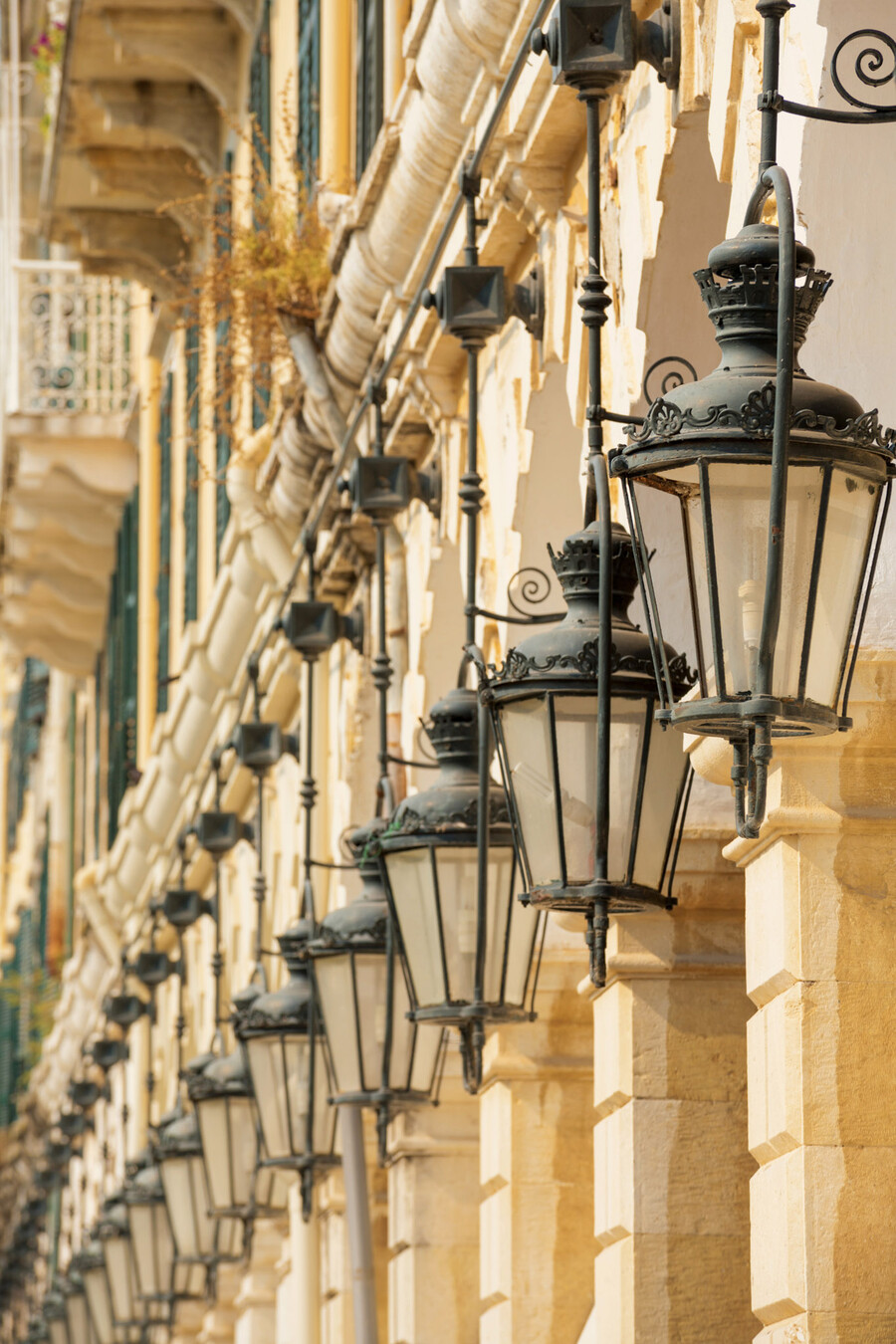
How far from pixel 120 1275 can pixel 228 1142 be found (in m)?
5.99

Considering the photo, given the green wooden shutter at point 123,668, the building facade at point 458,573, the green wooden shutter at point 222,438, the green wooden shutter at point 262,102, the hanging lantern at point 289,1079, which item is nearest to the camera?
the building facade at point 458,573

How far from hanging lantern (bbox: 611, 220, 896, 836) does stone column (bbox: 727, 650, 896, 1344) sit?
81 centimetres

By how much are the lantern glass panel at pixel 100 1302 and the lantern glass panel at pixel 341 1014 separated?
983cm

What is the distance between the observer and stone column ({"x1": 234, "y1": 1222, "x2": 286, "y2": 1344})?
1442cm

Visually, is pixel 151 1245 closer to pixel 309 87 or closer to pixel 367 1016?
pixel 309 87

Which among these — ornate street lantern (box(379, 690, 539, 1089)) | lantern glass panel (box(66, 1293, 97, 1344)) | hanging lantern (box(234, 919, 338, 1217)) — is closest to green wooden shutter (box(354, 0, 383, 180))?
hanging lantern (box(234, 919, 338, 1217))

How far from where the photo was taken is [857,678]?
5047mm

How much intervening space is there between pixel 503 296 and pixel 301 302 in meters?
3.67

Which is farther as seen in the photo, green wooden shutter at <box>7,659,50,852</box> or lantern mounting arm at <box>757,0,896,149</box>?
green wooden shutter at <box>7,659,50,852</box>

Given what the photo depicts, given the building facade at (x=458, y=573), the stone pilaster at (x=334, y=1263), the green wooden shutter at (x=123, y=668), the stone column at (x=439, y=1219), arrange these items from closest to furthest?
the building facade at (x=458, y=573) → the stone column at (x=439, y=1219) → the stone pilaster at (x=334, y=1263) → the green wooden shutter at (x=123, y=668)

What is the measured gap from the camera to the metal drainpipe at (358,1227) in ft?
29.0

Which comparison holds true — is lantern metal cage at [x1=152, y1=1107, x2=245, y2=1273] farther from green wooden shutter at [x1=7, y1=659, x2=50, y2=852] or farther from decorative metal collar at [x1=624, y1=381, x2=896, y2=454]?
green wooden shutter at [x1=7, y1=659, x2=50, y2=852]

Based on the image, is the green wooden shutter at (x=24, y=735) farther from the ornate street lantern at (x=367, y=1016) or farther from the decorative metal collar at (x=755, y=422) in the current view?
the decorative metal collar at (x=755, y=422)

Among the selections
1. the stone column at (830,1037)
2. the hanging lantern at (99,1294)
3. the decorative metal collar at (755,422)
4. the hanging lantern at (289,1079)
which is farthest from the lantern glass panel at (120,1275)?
the decorative metal collar at (755,422)
